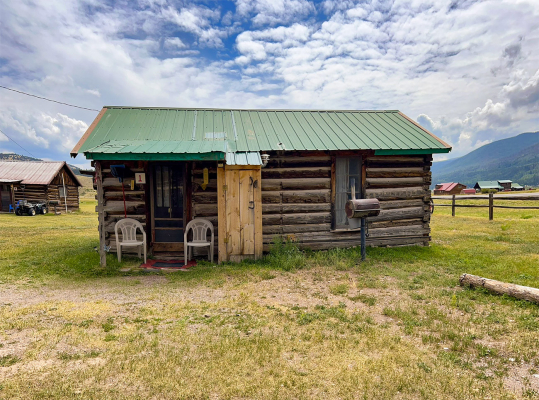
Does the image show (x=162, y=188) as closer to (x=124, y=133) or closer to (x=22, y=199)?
(x=124, y=133)

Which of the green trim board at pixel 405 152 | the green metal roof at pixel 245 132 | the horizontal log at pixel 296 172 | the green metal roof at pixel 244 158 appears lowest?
the horizontal log at pixel 296 172

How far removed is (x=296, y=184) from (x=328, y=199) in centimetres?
105

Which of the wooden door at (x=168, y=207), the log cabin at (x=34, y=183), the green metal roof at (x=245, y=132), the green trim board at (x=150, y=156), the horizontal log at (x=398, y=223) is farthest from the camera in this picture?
the log cabin at (x=34, y=183)

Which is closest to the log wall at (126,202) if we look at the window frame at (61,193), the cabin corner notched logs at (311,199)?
the cabin corner notched logs at (311,199)

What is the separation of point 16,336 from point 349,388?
4.22 meters

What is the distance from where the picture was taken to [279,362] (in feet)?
11.6

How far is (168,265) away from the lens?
8281mm

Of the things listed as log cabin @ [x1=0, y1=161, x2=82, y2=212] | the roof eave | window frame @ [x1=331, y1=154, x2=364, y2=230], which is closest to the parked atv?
log cabin @ [x1=0, y1=161, x2=82, y2=212]

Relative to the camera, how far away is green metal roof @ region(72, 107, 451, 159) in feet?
26.5

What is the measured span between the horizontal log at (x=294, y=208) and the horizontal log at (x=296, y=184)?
48cm

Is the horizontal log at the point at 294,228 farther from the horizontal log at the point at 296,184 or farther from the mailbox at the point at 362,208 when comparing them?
the mailbox at the point at 362,208

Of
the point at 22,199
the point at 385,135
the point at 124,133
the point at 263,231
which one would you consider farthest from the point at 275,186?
the point at 22,199

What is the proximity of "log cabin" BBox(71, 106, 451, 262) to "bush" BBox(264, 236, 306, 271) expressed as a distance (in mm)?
269

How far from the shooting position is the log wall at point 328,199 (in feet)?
29.5
